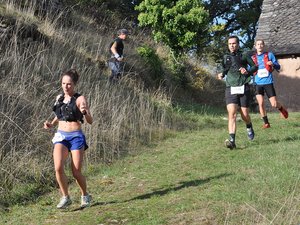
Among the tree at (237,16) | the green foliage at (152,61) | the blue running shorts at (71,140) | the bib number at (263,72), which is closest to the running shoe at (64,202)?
the blue running shorts at (71,140)

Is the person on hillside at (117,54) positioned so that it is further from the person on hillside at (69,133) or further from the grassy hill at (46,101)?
the person on hillside at (69,133)

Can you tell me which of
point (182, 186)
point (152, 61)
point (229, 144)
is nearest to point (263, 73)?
point (229, 144)

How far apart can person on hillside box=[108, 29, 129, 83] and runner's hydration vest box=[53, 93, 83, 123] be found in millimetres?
6140

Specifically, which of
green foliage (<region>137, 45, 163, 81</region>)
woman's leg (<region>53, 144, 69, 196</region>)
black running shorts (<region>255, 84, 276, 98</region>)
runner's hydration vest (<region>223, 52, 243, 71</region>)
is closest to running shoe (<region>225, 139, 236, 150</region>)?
runner's hydration vest (<region>223, 52, 243, 71</region>)

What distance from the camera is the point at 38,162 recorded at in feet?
25.4

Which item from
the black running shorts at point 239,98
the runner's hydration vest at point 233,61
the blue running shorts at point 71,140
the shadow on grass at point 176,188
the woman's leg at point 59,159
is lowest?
the shadow on grass at point 176,188

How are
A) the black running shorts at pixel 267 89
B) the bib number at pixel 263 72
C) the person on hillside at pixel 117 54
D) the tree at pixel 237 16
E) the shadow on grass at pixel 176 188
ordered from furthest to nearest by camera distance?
the tree at pixel 237 16 < the person on hillside at pixel 117 54 < the black running shorts at pixel 267 89 < the bib number at pixel 263 72 < the shadow on grass at pixel 176 188

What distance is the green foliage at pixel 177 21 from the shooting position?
20.6 meters

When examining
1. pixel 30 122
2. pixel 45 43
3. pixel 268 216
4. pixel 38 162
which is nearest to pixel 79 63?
pixel 45 43

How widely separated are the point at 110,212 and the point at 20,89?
3.89m

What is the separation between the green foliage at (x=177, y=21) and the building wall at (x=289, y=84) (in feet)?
12.1

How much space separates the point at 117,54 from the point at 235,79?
4.53 meters

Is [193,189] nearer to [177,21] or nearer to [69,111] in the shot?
[69,111]

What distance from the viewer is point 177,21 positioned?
67.5 ft
